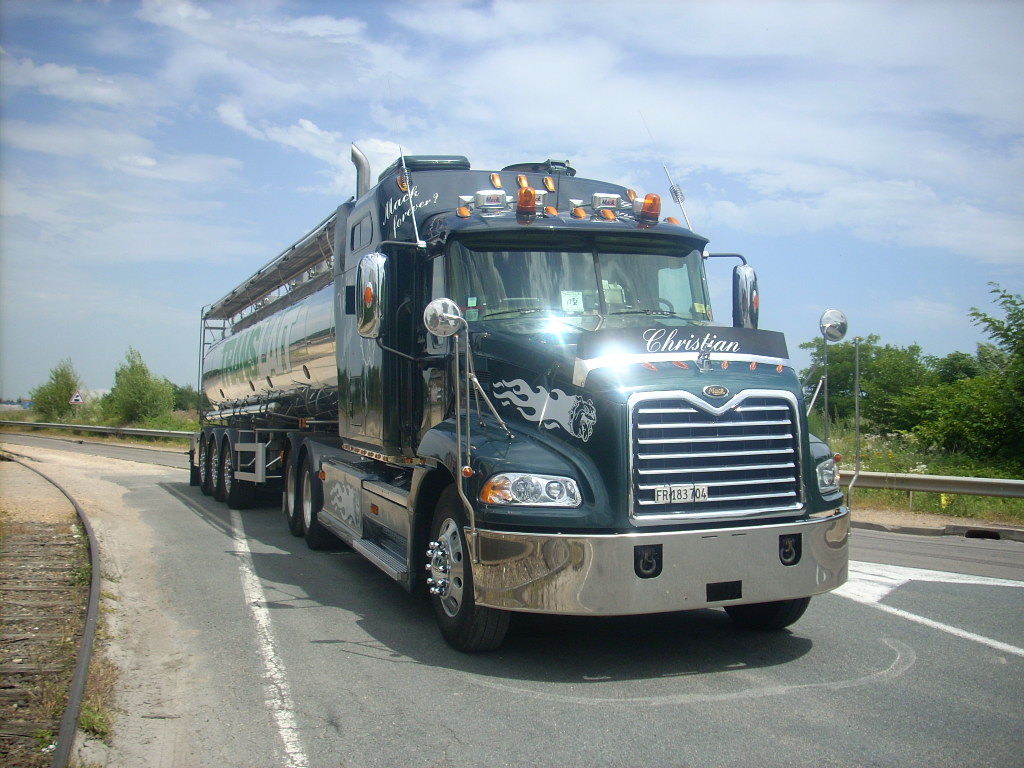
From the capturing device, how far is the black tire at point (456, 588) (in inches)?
229

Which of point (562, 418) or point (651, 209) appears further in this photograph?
point (651, 209)

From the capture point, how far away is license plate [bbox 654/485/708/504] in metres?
5.45

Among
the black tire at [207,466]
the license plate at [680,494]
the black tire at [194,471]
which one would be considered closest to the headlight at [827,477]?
the license plate at [680,494]

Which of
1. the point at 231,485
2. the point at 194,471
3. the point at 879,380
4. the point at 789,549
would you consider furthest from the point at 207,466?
the point at 879,380

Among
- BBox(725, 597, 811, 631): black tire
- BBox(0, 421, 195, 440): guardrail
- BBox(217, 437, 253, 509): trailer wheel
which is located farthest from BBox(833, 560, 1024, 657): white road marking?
BBox(0, 421, 195, 440): guardrail

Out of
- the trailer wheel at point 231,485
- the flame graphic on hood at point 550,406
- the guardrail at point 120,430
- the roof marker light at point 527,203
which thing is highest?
the roof marker light at point 527,203

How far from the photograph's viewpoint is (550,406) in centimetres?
596

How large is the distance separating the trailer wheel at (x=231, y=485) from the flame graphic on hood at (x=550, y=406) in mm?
8996

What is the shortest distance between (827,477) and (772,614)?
105cm

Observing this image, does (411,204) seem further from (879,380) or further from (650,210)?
(879,380)

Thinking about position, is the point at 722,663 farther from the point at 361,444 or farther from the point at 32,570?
the point at 32,570

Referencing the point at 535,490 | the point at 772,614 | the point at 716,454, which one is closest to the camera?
the point at 535,490

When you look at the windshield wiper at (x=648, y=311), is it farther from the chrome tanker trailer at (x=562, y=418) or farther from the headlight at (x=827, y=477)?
the headlight at (x=827, y=477)

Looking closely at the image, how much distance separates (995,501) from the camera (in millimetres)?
13375
